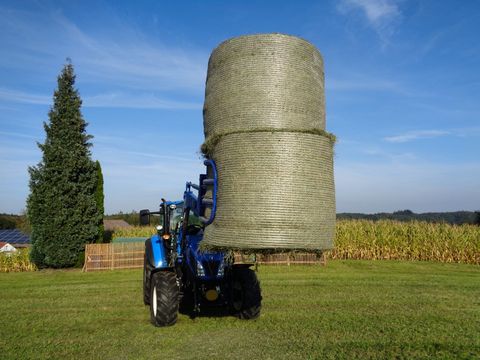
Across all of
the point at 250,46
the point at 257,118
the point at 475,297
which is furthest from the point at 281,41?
the point at 475,297

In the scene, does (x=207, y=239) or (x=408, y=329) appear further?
(x=408, y=329)

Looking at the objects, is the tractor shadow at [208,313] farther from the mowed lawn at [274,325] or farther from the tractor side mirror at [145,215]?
the tractor side mirror at [145,215]

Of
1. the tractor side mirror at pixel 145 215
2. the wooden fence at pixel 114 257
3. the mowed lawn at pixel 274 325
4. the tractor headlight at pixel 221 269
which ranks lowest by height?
the mowed lawn at pixel 274 325

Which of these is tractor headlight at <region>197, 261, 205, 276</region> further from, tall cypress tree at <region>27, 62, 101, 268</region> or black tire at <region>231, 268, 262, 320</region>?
tall cypress tree at <region>27, 62, 101, 268</region>

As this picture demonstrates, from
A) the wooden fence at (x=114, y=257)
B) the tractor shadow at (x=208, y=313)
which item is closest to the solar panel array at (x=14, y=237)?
the wooden fence at (x=114, y=257)

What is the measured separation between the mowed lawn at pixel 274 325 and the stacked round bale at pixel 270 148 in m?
1.76

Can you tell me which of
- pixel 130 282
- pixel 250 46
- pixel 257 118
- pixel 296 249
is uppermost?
pixel 250 46

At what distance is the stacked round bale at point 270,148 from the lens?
17.0 ft

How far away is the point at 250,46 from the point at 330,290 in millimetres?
7690

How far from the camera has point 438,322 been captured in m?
7.89

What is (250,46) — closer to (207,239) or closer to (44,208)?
(207,239)

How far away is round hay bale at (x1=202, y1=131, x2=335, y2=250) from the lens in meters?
5.15

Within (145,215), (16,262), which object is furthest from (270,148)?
(16,262)

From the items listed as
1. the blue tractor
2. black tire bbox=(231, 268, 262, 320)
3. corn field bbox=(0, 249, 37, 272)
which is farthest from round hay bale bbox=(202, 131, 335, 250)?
corn field bbox=(0, 249, 37, 272)
